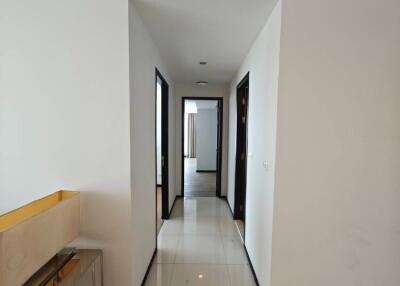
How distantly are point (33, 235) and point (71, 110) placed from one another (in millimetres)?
885

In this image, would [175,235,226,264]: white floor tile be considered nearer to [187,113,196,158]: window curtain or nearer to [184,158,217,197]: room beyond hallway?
[184,158,217,197]: room beyond hallway

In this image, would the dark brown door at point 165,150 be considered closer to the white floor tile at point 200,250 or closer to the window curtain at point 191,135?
the white floor tile at point 200,250

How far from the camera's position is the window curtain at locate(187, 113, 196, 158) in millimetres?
11211

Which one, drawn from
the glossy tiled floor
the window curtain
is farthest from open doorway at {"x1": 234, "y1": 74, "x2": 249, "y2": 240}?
the window curtain

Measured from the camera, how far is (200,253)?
2.68 meters

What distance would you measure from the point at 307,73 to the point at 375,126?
2.11 feet

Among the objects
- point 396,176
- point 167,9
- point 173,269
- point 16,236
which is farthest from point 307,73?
point 173,269

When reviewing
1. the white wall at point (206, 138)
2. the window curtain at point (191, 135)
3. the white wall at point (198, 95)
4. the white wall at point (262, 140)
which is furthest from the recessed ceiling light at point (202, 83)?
the window curtain at point (191, 135)

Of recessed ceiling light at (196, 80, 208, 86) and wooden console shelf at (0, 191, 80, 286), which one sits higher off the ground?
recessed ceiling light at (196, 80, 208, 86)

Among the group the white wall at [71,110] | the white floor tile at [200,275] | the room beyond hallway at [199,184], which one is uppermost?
the white wall at [71,110]

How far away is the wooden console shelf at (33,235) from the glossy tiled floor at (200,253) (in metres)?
1.15

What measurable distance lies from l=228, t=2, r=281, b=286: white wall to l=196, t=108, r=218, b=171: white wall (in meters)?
5.26

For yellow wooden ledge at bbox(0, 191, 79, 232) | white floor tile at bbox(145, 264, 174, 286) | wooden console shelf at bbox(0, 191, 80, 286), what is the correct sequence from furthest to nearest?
white floor tile at bbox(145, 264, 174, 286)
yellow wooden ledge at bbox(0, 191, 79, 232)
wooden console shelf at bbox(0, 191, 80, 286)

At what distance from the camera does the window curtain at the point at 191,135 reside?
36.8ft
